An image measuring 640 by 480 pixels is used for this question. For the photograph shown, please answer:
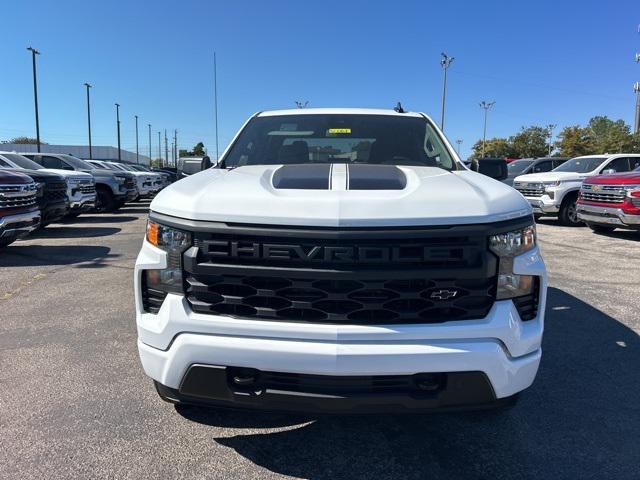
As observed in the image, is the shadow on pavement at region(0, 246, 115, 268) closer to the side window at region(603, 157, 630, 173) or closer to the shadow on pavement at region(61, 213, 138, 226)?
the shadow on pavement at region(61, 213, 138, 226)

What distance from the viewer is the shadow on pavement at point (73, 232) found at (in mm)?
10359

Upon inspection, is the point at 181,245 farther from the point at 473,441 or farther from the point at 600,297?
the point at 600,297

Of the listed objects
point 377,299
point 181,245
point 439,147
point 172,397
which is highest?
point 439,147

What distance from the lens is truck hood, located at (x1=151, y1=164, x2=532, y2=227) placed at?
2.10 meters

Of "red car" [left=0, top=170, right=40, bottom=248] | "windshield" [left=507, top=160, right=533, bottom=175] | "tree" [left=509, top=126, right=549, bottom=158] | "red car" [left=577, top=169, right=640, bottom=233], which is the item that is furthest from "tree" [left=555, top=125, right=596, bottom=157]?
"red car" [left=0, top=170, right=40, bottom=248]

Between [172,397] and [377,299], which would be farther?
[172,397]

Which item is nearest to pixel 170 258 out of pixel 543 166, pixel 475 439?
pixel 475 439

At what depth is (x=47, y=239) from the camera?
988 centimetres

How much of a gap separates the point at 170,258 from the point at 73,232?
9.84 metres

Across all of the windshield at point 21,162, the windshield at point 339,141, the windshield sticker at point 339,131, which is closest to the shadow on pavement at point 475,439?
the windshield at point 339,141

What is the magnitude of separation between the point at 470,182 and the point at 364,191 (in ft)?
2.36

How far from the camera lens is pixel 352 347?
2055 mm

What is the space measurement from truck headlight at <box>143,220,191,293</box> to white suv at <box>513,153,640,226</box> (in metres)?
11.2

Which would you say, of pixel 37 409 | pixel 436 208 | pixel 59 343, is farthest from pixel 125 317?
pixel 436 208
